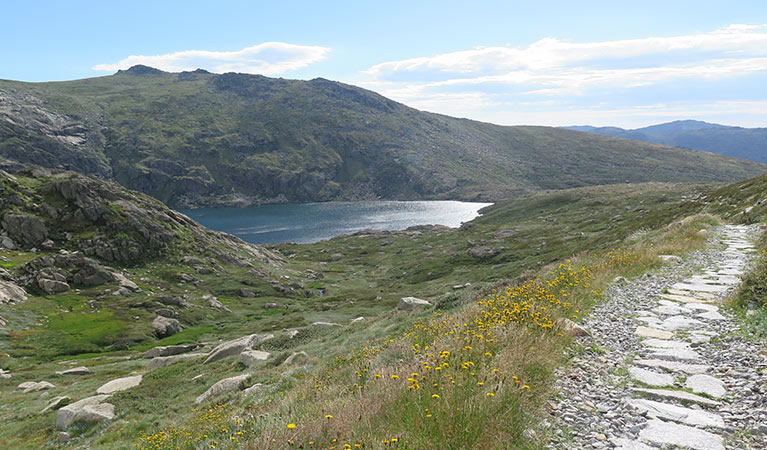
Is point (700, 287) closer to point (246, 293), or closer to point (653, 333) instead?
point (653, 333)

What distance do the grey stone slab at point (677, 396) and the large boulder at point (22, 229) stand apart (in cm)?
11284

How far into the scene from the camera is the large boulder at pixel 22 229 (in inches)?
3327

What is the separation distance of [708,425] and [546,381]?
2.19 metres

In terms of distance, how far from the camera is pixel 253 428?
25.8 ft

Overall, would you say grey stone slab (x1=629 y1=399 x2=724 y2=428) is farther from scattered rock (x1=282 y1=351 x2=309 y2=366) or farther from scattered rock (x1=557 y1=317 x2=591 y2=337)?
scattered rock (x1=282 y1=351 x2=309 y2=366)

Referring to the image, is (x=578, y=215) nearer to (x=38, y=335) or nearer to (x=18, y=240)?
(x=38, y=335)

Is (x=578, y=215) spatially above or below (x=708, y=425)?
below

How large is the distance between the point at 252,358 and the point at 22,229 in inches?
3600

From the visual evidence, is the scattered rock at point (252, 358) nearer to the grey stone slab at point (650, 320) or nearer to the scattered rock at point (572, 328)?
the scattered rock at point (572, 328)

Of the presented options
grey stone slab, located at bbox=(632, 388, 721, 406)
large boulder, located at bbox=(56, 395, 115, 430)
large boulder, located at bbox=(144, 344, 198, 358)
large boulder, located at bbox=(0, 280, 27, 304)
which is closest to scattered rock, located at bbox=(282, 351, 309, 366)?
large boulder, located at bbox=(56, 395, 115, 430)

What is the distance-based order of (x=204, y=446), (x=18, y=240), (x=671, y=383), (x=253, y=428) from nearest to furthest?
(x=671, y=383), (x=253, y=428), (x=204, y=446), (x=18, y=240)

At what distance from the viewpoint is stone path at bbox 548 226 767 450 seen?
208 inches

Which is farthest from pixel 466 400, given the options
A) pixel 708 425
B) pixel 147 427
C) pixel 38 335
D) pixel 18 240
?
pixel 18 240

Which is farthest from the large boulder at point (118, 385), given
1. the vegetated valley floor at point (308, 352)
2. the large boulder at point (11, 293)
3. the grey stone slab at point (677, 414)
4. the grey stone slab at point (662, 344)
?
the large boulder at point (11, 293)
